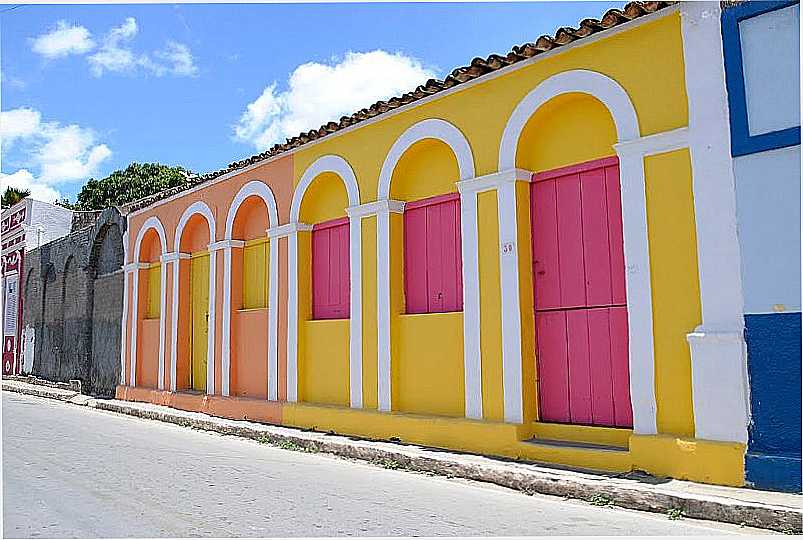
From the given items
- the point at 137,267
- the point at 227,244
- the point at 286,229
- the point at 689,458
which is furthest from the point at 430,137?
the point at 137,267

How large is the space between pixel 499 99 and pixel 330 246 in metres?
3.82

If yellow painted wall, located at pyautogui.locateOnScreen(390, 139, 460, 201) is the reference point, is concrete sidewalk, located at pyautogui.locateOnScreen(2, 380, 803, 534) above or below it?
below

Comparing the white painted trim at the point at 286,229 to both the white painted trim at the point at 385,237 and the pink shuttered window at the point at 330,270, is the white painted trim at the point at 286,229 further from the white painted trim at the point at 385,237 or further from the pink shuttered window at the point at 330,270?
the white painted trim at the point at 385,237

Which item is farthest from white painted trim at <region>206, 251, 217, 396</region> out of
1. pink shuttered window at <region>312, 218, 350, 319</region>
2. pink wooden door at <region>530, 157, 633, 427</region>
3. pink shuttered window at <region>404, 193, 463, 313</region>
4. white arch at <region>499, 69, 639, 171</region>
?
pink wooden door at <region>530, 157, 633, 427</region>

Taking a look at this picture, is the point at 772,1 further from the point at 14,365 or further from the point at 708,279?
the point at 14,365

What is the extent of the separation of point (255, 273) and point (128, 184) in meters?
32.2

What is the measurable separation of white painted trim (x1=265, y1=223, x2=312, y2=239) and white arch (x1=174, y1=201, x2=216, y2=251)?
2.11 meters

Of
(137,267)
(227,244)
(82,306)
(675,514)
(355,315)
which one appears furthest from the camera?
(82,306)

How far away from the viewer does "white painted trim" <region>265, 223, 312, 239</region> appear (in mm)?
11469

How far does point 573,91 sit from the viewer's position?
7676 mm

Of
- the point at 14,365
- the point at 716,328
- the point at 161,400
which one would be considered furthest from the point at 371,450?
the point at 14,365

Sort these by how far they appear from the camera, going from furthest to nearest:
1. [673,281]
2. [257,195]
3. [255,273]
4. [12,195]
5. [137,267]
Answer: [12,195] → [137,267] → [255,273] → [257,195] → [673,281]

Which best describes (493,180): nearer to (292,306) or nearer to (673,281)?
(673,281)

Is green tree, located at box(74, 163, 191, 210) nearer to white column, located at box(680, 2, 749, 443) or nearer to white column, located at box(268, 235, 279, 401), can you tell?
white column, located at box(268, 235, 279, 401)
